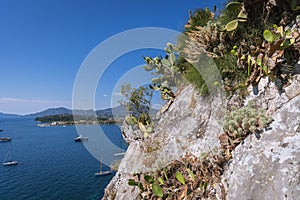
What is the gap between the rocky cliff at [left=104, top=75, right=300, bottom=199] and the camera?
183cm

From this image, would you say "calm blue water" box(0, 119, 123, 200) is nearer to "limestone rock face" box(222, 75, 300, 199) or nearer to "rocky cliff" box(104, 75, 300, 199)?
A: "rocky cliff" box(104, 75, 300, 199)

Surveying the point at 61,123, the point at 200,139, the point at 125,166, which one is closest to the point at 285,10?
the point at 200,139

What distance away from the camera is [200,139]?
9.94 feet

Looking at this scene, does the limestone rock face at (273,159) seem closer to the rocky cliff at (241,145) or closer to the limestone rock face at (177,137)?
the rocky cliff at (241,145)

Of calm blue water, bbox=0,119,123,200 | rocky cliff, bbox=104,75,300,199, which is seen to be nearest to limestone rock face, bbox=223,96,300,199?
rocky cliff, bbox=104,75,300,199

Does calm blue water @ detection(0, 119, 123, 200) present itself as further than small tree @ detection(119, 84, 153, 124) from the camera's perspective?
Yes

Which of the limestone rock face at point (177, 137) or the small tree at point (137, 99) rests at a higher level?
→ the small tree at point (137, 99)

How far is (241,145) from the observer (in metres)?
2.32

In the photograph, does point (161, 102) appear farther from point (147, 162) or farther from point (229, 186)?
point (229, 186)

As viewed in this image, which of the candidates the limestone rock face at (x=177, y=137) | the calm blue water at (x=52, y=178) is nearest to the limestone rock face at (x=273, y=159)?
the limestone rock face at (x=177, y=137)

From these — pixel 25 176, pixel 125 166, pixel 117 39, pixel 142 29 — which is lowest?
pixel 25 176

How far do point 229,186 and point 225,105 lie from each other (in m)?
1.21

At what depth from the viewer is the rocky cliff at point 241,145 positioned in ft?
6.00

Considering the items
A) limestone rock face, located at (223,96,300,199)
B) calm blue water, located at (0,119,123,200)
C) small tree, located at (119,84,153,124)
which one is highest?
small tree, located at (119,84,153,124)
